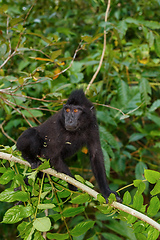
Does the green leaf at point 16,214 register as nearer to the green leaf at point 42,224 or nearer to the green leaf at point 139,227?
the green leaf at point 42,224

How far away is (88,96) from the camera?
4.11 m

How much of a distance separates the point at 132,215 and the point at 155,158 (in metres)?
4.21

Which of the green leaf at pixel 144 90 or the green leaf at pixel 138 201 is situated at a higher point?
the green leaf at pixel 138 201

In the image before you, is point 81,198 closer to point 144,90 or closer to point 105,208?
point 105,208

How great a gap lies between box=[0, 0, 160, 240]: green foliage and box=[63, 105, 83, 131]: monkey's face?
301mm

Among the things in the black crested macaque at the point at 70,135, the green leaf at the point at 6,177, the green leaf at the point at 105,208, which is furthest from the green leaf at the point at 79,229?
the black crested macaque at the point at 70,135

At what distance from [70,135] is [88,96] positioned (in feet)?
3.01

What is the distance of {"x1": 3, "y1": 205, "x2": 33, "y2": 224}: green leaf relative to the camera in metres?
2.18

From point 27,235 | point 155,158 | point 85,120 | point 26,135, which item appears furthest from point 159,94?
point 27,235

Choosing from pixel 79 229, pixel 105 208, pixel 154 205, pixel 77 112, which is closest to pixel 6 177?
pixel 79 229

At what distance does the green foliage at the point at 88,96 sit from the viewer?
2.35 meters

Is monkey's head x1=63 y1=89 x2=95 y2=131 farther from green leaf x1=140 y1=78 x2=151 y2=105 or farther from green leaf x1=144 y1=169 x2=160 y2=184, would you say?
green leaf x1=144 y1=169 x2=160 y2=184

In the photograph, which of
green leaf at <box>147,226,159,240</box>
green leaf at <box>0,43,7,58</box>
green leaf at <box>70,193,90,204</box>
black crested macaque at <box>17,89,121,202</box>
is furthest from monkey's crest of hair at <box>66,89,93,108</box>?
green leaf at <box>147,226,159,240</box>

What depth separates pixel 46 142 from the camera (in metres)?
3.47
